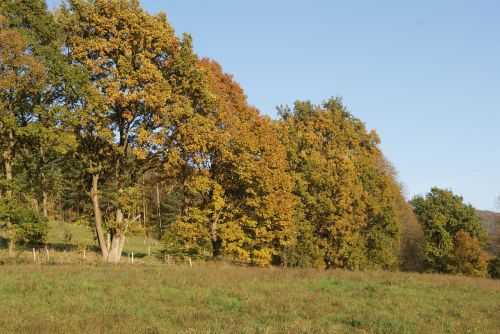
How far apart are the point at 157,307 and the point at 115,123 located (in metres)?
17.4

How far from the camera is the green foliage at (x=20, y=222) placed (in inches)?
1061

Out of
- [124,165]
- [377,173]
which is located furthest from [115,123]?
[377,173]

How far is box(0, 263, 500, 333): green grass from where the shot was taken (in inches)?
483

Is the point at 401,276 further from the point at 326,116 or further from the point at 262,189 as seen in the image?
the point at 326,116

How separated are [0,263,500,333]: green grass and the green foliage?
607 cm

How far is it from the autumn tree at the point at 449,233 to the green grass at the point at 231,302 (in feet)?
116

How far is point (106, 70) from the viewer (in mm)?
28312

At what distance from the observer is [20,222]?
2753 centimetres

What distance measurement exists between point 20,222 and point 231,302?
17082 mm

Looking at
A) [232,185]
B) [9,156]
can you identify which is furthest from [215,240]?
[9,156]

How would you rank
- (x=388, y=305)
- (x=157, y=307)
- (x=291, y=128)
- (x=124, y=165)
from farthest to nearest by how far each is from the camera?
(x=291, y=128), (x=124, y=165), (x=388, y=305), (x=157, y=307)

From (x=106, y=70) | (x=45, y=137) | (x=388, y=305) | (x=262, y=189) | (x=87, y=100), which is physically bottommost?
(x=388, y=305)

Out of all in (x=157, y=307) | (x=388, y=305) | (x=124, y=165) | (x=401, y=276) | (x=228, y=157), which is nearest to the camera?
(x=157, y=307)

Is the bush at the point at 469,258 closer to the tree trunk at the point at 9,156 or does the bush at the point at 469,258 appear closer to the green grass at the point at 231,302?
the green grass at the point at 231,302
